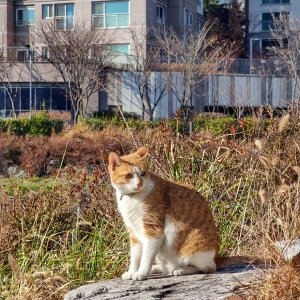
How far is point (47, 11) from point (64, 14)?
43.2 inches

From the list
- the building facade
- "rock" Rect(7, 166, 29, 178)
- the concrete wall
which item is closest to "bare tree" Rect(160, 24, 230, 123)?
the concrete wall

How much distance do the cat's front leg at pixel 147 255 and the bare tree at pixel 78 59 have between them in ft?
91.1

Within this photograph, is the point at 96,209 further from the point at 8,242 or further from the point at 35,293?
the point at 35,293

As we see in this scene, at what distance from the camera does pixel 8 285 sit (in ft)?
20.5

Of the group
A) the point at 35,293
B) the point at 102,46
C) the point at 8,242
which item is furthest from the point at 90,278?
the point at 102,46

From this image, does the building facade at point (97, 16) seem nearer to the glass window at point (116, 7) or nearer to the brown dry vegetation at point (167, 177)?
the glass window at point (116, 7)

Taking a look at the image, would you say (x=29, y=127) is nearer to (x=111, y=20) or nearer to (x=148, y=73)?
(x=148, y=73)

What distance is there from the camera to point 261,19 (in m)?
50.6

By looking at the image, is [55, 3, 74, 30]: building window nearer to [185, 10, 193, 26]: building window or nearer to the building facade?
the building facade

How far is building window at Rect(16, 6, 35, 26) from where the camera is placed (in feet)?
146

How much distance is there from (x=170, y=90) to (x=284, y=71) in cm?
566

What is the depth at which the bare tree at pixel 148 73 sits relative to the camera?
35.2 metres

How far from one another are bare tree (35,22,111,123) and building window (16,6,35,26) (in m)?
8.09

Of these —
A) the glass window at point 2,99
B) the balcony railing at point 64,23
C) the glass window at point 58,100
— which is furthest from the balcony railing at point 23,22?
the glass window at point 58,100
